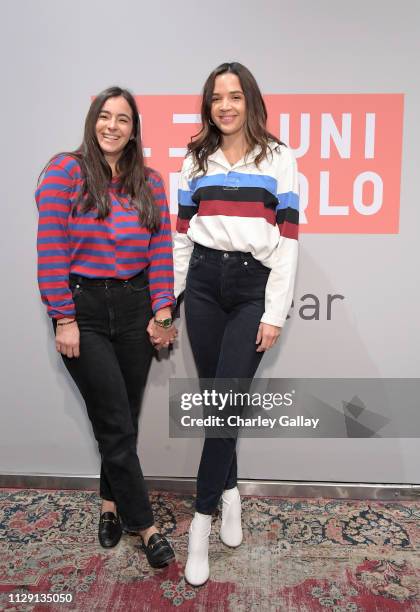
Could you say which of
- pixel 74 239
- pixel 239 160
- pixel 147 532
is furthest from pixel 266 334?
pixel 147 532

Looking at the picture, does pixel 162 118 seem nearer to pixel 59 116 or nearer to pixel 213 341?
pixel 59 116

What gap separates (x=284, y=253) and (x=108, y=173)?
2.11 feet

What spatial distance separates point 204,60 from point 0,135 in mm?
888

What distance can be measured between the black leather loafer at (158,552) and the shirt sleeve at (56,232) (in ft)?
2.87

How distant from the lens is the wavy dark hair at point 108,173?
5.44 ft

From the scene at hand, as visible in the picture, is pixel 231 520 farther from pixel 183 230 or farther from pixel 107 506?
pixel 183 230

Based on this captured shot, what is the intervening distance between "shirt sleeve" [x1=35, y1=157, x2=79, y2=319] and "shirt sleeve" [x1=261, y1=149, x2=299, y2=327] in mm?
661

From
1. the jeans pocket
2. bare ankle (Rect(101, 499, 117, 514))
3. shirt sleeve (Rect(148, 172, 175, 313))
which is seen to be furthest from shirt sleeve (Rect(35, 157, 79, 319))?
bare ankle (Rect(101, 499, 117, 514))

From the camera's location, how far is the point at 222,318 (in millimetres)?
1857

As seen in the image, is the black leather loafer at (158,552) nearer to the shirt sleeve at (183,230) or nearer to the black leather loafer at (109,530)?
the black leather loafer at (109,530)

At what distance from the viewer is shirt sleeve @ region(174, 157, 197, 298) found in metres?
1.89

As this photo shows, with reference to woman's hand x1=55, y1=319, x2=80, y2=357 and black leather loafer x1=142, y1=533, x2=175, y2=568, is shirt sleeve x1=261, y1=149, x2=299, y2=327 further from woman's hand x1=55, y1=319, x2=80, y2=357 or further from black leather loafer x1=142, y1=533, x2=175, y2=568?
black leather loafer x1=142, y1=533, x2=175, y2=568

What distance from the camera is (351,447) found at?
7.66ft

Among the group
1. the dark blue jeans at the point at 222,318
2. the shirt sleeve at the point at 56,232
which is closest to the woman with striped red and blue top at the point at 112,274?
the shirt sleeve at the point at 56,232
